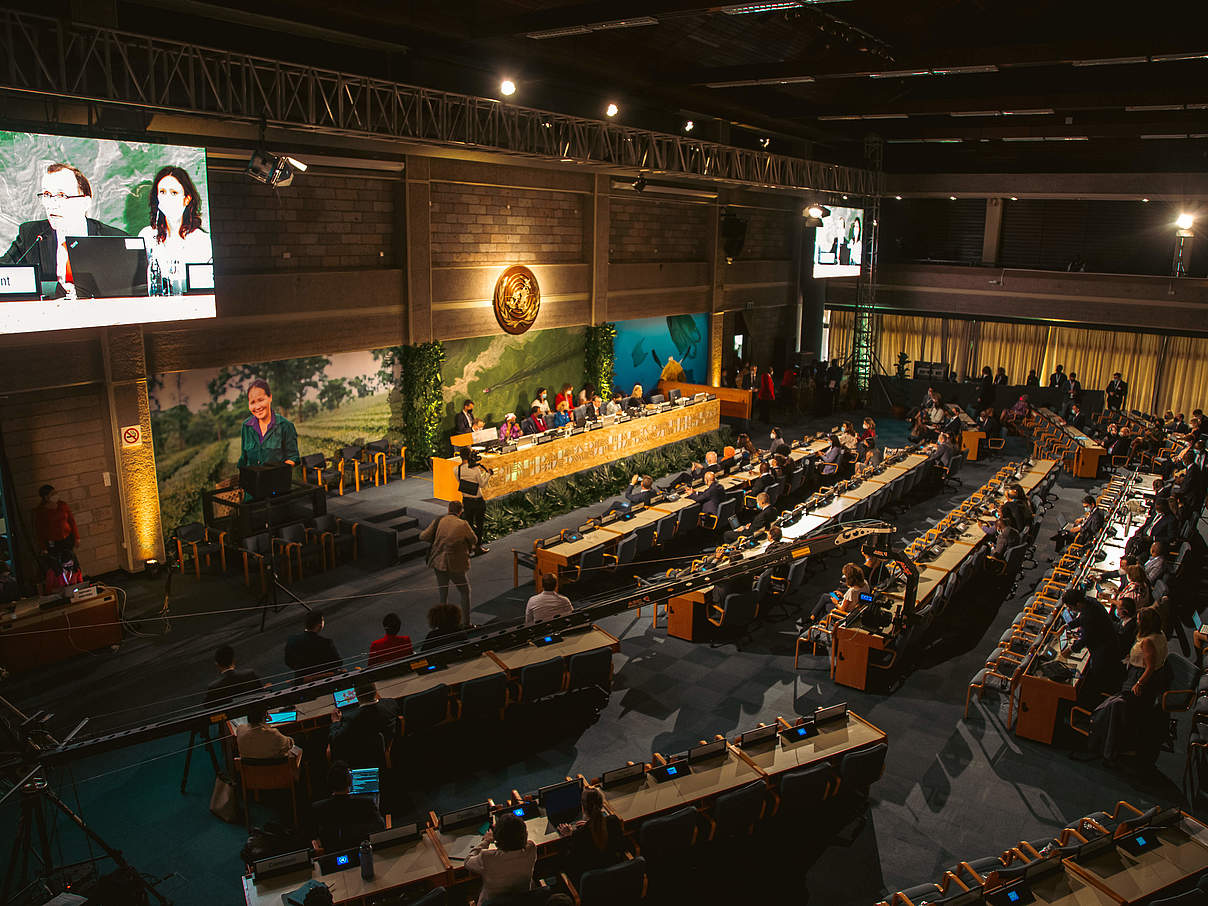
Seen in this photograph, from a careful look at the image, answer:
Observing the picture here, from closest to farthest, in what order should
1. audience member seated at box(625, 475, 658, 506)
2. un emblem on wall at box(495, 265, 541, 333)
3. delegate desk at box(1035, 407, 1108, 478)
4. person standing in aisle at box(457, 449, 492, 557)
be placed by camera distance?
person standing in aisle at box(457, 449, 492, 557) → audience member seated at box(625, 475, 658, 506) → un emblem on wall at box(495, 265, 541, 333) → delegate desk at box(1035, 407, 1108, 478)

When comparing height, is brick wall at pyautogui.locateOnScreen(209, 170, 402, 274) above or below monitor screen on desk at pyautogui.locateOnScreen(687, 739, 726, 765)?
above

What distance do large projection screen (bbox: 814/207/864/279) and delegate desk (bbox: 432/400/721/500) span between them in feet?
24.8

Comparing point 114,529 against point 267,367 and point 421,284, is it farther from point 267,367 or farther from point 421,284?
point 421,284

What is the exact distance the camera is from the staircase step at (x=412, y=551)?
13.3 m

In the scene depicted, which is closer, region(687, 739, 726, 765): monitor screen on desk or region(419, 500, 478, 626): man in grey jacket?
region(687, 739, 726, 765): monitor screen on desk

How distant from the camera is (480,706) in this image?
8109 millimetres

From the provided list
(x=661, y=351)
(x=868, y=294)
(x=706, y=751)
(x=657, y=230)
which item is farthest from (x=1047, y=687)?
(x=868, y=294)

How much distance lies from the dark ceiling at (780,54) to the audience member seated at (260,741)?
8.75 meters

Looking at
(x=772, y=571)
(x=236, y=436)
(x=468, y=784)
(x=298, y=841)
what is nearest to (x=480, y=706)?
(x=468, y=784)

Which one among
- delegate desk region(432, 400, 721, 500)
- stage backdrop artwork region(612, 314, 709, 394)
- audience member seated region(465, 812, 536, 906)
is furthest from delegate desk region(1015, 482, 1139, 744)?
stage backdrop artwork region(612, 314, 709, 394)

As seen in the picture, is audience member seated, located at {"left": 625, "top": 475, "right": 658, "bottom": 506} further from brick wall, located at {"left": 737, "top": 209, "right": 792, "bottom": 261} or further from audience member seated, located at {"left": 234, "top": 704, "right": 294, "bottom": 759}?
brick wall, located at {"left": 737, "top": 209, "right": 792, "bottom": 261}

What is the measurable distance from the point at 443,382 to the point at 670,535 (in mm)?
7078

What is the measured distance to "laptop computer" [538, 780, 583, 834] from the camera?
6.25 meters

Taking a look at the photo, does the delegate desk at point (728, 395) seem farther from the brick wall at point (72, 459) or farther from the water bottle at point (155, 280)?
the brick wall at point (72, 459)
